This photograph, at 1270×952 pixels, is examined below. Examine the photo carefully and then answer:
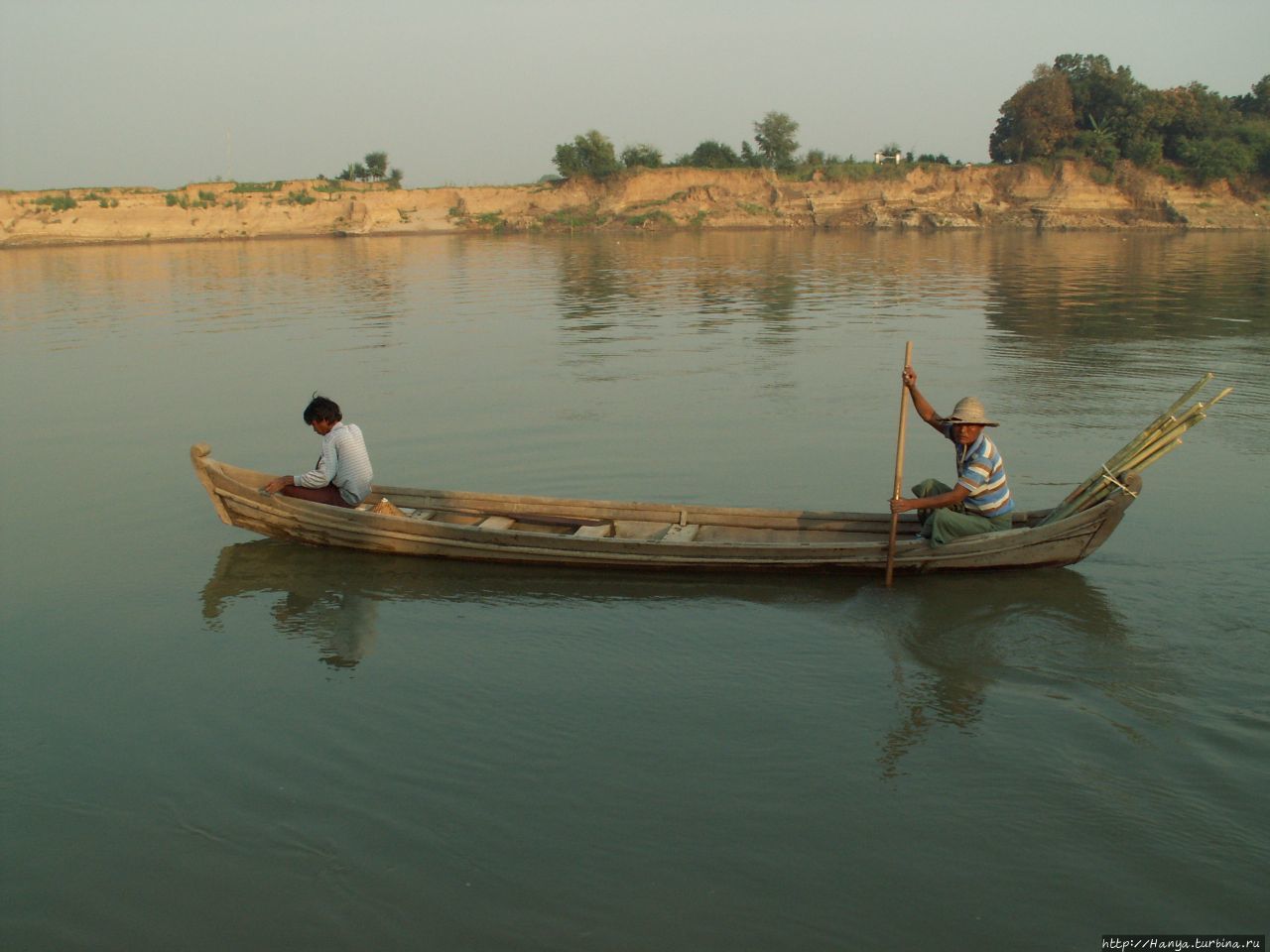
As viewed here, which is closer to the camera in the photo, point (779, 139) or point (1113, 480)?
point (1113, 480)

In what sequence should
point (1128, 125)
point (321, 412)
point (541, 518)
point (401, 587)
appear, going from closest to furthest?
point (401, 587) < point (321, 412) < point (541, 518) < point (1128, 125)

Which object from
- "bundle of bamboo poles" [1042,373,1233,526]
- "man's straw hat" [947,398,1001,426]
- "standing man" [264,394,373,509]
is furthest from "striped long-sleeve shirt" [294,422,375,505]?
"bundle of bamboo poles" [1042,373,1233,526]

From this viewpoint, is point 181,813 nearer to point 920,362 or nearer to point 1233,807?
point 1233,807

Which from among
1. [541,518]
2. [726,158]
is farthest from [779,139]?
[541,518]

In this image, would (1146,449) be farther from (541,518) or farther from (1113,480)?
(541,518)

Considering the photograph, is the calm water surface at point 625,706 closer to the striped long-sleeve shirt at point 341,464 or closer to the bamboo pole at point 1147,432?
the striped long-sleeve shirt at point 341,464

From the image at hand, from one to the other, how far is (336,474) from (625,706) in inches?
135

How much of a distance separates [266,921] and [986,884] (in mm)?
2798

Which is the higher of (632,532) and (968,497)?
(968,497)

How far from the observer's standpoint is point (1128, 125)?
51.8m

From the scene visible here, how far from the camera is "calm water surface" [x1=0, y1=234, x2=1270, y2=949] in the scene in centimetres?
398

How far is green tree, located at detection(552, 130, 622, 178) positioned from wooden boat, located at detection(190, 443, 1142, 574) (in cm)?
5287

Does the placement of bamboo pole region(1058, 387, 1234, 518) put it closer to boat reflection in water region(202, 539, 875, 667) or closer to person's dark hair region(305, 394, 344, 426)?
boat reflection in water region(202, 539, 875, 667)

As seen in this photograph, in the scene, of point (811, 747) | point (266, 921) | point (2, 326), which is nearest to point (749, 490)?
point (811, 747)
